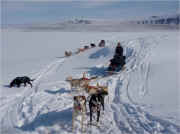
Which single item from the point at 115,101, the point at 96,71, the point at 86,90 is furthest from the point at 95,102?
the point at 96,71

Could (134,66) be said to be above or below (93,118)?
above

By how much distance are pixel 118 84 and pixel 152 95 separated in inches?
74.7

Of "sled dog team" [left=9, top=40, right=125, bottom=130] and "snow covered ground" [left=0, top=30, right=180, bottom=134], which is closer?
"sled dog team" [left=9, top=40, right=125, bottom=130]

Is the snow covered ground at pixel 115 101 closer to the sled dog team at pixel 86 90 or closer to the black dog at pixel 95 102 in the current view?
the sled dog team at pixel 86 90

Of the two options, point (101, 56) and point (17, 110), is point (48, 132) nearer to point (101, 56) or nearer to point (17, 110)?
point (17, 110)

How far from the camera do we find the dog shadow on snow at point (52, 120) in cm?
575

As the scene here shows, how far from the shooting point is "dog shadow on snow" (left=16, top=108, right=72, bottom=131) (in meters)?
5.75

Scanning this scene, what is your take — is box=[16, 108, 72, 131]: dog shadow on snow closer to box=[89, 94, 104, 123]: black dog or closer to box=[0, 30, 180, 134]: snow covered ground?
box=[0, 30, 180, 134]: snow covered ground

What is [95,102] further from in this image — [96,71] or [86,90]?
[96,71]

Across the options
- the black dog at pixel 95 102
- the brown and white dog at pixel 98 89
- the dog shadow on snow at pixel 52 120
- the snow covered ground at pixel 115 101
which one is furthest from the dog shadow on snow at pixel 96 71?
the black dog at pixel 95 102

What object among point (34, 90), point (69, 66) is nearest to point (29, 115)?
point (34, 90)

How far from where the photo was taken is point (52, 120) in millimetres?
6035

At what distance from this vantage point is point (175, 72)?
9664mm

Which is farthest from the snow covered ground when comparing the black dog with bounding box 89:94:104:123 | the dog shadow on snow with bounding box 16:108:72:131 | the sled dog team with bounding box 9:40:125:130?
the black dog with bounding box 89:94:104:123
